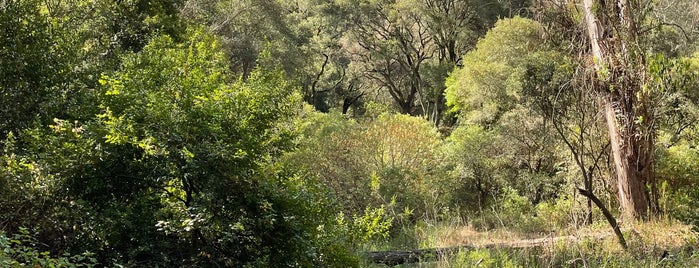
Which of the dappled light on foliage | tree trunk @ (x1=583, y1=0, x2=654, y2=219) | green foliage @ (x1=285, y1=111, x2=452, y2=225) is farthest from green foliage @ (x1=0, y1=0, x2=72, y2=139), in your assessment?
tree trunk @ (x1=583, y1=0, x2=654, y2=219)


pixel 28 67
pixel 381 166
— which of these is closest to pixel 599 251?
pixel 381 166

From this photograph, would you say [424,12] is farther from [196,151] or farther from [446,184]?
[196,151]

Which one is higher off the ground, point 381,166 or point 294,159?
point 294,159

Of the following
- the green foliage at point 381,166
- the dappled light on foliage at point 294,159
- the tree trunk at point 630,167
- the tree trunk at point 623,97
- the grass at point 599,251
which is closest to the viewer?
the dappled light on foliage at point 294,159

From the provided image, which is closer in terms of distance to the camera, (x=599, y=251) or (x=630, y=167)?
(x=599, y=251)

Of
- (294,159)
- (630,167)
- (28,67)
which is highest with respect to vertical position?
(28,67)

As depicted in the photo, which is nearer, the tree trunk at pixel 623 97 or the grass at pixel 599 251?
the grass at pixel 599 251

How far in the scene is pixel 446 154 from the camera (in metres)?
16.3

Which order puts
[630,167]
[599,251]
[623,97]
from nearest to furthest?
1. [599,251]
2. [623,97]
3. [630,167]

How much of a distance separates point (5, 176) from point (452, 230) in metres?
7.48

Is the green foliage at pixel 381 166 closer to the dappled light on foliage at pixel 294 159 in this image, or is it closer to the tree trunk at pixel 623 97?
the dappled light on foliage at pixel 294 159

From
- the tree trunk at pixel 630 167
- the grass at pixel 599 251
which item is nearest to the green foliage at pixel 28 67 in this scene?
the grass at pixel 599 251

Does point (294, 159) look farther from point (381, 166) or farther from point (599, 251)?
point (599, 251)

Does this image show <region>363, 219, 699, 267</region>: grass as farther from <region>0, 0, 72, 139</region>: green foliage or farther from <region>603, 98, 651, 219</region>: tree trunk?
<region>0, 0, 72, 139</region>: green foliage
